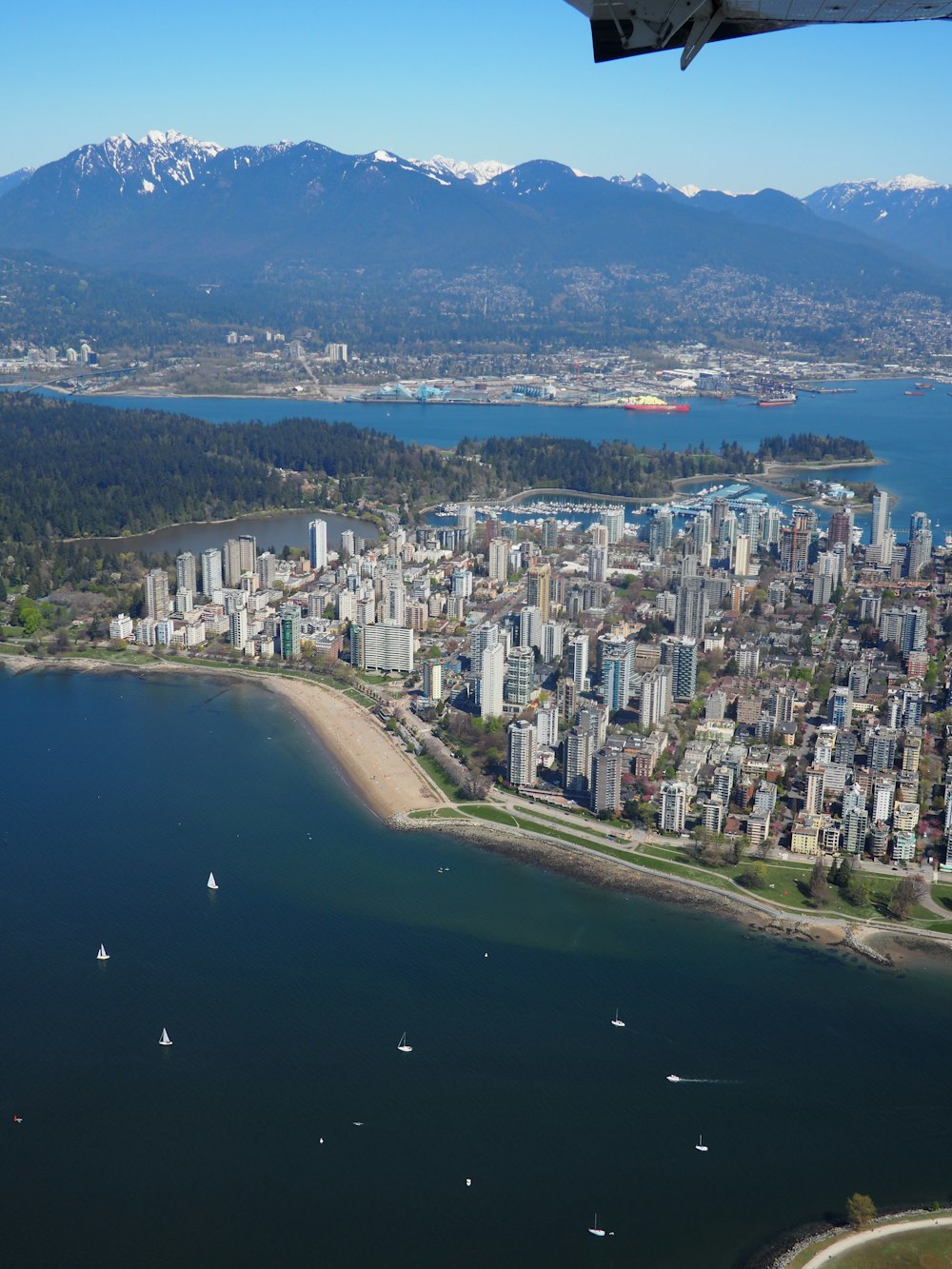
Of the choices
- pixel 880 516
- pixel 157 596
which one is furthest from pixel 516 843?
pixel 880 516

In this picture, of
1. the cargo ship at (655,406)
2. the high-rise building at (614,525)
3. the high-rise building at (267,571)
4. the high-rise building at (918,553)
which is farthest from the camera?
the cargo ship at (655,406)

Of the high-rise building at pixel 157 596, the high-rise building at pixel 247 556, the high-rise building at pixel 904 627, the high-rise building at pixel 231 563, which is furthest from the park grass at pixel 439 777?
the high-rise building at pixel 247 556

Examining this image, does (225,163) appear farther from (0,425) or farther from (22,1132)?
(22,1132)

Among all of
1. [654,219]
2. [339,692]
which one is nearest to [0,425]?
[339,692]

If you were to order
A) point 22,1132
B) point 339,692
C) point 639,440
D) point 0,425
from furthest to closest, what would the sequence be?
point 639,440
point 0,425
point 339,692
point 22,1132

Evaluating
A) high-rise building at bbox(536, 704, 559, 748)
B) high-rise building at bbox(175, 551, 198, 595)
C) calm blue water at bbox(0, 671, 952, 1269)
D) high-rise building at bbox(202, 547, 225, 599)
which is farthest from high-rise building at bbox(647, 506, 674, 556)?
calm blue water at bbox(0, 671, 952, 1269)

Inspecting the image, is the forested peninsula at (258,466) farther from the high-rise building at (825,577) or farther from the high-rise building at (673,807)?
the high-rise building at (673,807)

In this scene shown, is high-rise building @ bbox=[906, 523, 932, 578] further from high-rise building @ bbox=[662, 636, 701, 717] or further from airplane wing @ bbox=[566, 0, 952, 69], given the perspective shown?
airplane wing @ bbox=[566, 0, 952, 69]
